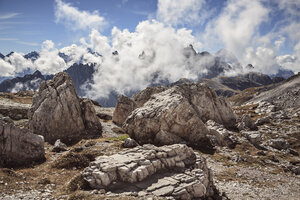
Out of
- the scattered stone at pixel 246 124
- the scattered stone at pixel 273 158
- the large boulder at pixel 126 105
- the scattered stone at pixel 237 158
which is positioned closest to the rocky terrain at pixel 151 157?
the scattered stone at pixel 273 158

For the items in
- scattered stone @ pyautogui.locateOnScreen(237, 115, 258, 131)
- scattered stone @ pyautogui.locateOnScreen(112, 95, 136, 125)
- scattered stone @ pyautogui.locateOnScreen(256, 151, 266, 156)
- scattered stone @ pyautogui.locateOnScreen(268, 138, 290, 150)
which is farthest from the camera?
scattered stone @ pyautogui.locateOnScreen(112, 95, 136, 125)

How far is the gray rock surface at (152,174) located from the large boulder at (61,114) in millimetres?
24169

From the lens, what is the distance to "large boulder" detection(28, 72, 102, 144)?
37.8 m

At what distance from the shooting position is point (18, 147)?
72.0ft

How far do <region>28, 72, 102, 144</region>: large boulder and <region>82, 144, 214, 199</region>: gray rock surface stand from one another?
24.2 metres

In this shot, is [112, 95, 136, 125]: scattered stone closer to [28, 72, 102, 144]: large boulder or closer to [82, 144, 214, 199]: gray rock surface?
[28, 72, 102, 144]: large boulder

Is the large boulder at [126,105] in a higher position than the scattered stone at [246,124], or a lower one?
higher

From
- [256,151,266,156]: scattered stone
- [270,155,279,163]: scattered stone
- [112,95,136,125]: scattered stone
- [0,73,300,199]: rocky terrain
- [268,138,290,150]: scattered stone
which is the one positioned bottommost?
[270,155,279,163]: scattered stone

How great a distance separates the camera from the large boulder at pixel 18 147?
819 inches

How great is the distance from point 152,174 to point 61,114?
28409mm

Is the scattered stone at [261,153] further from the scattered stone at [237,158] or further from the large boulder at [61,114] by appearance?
the large boulder at [61,114]

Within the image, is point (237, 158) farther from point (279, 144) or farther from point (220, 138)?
point (279, 144)

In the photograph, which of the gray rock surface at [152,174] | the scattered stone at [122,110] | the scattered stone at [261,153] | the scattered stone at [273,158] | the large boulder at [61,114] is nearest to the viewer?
the gray rock surface at [152,174]

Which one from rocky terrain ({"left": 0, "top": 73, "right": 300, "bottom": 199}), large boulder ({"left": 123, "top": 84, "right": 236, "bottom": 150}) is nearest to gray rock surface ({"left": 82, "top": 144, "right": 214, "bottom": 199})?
rocky terrain ({"left": 0, "top": 73, "right": 300, "bottom": 199})
